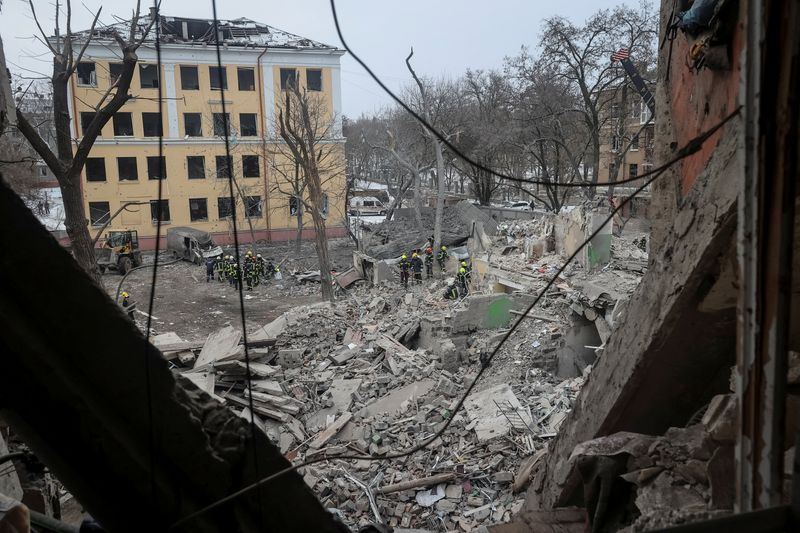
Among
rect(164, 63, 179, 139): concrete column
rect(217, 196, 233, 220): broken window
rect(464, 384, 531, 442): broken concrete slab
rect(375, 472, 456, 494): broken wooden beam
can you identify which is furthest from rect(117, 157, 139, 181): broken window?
rect(375, 472, 456, 494): broken wooden beam

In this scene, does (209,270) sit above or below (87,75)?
below

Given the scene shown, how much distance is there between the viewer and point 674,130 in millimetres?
4941

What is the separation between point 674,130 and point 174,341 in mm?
11221

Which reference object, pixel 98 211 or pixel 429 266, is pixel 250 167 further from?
pixel 429 266

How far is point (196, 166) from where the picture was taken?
1297 inches

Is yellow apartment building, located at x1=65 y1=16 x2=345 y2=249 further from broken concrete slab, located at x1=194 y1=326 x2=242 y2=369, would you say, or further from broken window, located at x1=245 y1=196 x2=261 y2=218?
broken concrete slab, located at x1=194 y1=326 x2=242 y2=369

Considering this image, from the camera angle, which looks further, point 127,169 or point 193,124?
point 193,124

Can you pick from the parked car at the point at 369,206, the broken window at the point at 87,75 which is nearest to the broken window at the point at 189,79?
the broken window at the point at 87,75

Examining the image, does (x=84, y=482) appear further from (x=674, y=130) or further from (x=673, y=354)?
(x=674, y=130)

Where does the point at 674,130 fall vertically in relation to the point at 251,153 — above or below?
below

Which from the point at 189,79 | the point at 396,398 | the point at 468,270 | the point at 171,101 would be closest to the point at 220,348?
the point at 396,398

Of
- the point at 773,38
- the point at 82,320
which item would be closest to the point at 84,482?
the point at 82,320

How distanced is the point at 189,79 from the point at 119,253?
1074 centimetres

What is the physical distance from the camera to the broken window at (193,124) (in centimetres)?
3241
